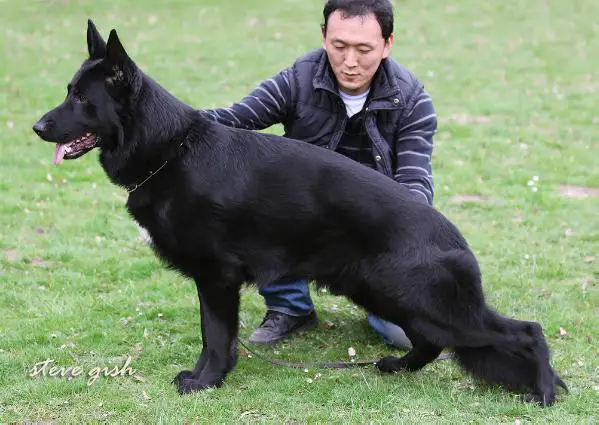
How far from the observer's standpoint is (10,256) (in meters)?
5.96

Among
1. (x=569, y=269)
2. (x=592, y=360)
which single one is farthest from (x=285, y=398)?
(x=569, y=269)

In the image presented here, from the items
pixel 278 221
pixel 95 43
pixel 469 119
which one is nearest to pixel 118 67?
pixel 95 43

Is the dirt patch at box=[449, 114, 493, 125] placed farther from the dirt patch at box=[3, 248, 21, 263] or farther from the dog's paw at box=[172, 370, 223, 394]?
the dog's paw at box=[172, 370, 223, 394]

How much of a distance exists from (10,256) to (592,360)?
4116mm

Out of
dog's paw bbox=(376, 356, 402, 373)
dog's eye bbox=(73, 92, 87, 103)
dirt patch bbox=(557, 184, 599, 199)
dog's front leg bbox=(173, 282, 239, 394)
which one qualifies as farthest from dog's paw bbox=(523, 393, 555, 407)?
dirt patch bbox=(557, 184, 599, 199)

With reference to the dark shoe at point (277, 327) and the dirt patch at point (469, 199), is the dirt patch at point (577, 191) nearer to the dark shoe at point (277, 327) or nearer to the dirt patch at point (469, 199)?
the dirt patch at point (469, 199)

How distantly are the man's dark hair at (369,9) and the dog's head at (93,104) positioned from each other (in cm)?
119

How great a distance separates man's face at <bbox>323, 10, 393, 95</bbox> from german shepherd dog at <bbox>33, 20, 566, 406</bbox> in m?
0.57

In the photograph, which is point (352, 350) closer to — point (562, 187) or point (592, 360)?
point (592, 360)

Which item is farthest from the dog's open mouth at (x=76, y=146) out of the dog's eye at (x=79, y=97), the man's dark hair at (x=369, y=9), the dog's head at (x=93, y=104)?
the man's dark hair at (x=369, y=9)

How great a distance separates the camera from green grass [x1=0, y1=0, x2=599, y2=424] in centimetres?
392

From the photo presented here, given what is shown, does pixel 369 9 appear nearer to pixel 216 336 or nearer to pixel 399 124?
pixel 399 124

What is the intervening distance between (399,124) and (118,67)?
5.45ft

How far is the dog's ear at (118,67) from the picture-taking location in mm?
3591
